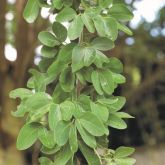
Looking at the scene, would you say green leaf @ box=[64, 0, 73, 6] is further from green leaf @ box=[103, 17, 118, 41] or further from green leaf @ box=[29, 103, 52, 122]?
green leaf @ box=[29, 103, 52, 122]

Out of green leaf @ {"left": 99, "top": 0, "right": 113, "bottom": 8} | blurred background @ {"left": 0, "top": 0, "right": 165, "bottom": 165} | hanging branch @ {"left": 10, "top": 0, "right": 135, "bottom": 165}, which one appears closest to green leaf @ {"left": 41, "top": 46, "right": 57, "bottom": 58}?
hanging branch @ {"left": 10, "top": 0, "right": 135, "bottom": 165}

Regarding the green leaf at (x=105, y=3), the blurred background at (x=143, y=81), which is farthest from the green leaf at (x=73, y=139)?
the blurred background at (x=143, y=81)

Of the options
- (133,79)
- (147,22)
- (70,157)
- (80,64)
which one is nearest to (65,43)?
(80,64)

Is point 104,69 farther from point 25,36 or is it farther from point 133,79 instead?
point 133,79

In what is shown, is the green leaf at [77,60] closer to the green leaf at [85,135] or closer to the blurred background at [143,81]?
the green leaf at [85,135]

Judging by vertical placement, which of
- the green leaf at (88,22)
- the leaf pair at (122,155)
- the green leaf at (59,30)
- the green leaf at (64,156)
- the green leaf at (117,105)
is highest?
the green leaf at (88,22)

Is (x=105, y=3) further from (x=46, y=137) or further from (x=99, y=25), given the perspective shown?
(x=46, y=137)
